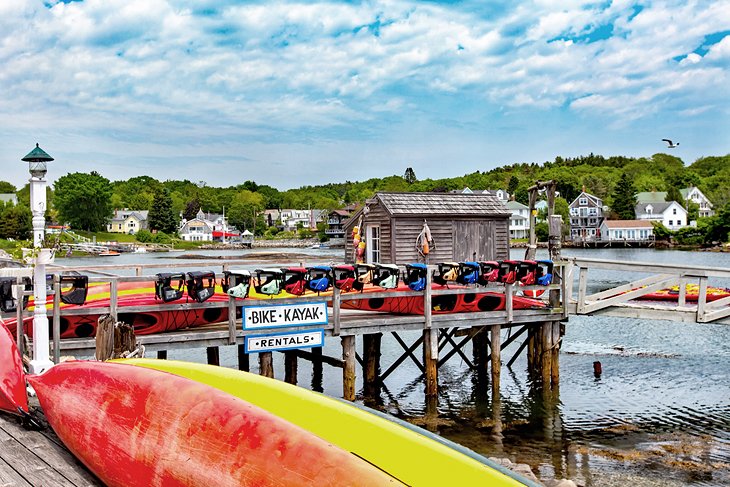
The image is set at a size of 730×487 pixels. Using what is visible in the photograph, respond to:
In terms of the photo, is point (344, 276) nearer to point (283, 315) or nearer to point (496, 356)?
point (283, 315)

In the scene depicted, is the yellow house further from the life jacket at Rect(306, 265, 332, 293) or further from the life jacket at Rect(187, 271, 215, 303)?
the life jacket at Rect(187, 271, 215, 303)

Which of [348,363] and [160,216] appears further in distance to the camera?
[160,216]

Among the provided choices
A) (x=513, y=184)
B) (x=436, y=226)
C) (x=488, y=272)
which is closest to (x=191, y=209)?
(x=513, y=184)

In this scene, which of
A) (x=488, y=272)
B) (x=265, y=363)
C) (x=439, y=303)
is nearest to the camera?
(x=265, y=363)

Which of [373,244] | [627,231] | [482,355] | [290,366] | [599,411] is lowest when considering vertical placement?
[599,411]

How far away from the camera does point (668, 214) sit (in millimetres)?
126562

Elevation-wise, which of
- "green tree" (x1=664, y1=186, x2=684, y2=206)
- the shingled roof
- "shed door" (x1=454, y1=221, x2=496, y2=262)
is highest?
"green tree" (x1=664, y1=186, x2=684, y2=206)

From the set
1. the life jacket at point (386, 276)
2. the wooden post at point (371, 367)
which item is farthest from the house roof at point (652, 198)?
the life jacket at point (386, 276)

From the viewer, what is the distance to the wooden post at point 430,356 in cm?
1414

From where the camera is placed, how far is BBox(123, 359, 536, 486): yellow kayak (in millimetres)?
4609

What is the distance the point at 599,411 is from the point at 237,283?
8456 mm

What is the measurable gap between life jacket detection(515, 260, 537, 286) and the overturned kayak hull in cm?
920

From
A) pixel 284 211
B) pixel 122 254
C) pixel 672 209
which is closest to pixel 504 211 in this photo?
pixel 122 254

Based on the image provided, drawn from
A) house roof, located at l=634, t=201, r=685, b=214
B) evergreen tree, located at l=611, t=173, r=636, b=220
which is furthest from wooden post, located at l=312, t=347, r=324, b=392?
evergreen tree, located at l=611, t=173, r=636, b=220
